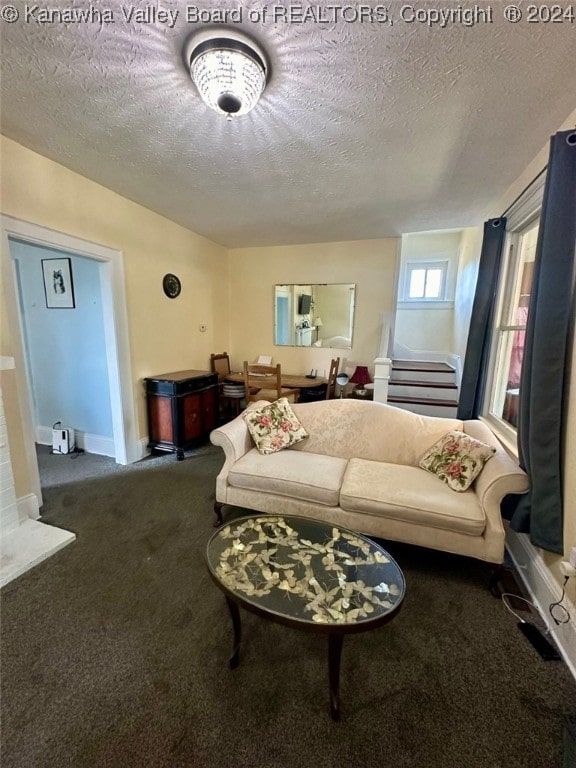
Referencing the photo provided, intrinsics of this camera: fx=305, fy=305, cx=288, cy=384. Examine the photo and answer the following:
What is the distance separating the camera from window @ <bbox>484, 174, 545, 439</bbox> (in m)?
2.33

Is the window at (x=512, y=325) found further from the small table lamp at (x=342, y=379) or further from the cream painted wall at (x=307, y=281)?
the small table lamp at (x=342, y=379)

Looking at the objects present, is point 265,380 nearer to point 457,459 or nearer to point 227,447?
point 227,447

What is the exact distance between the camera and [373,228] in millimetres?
3613

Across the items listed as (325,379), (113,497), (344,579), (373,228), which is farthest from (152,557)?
(373,228)

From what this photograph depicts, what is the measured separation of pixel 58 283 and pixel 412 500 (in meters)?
3.80

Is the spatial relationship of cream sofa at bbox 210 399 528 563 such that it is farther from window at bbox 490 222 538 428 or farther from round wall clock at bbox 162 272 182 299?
round wall clock at bbox 162 272 182 299

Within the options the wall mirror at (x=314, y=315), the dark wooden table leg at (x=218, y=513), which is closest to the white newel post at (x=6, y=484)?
the dark wooden table leg at (x=218, y=513)

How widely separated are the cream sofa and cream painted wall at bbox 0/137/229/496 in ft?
4.98

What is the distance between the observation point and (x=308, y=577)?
4.06 feet

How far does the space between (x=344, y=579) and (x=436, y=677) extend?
0.57m

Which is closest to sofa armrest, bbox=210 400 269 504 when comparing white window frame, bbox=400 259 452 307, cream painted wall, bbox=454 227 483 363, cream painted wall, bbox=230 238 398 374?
cream painted wall, bbox=230 238 398 374

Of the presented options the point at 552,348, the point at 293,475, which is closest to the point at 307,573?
the point at 293,475

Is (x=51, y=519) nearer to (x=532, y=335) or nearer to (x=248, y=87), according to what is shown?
(x=248, y=87)

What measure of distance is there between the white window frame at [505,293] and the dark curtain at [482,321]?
0.04m
